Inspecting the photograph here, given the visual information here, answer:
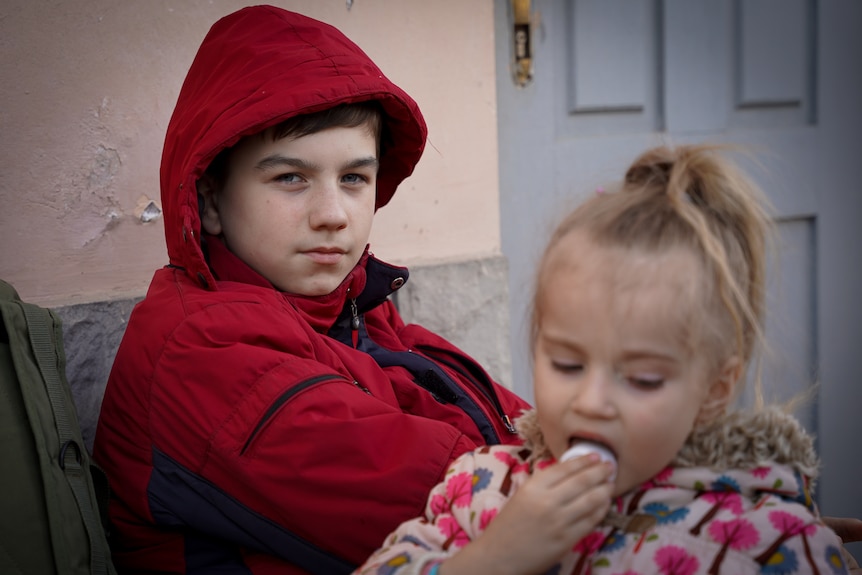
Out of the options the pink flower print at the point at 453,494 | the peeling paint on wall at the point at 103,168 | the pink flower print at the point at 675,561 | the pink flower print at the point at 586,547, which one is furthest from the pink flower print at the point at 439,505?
the peeling paint on wall at the point at 103,168

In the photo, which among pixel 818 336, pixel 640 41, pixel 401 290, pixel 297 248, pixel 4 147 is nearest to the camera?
pixel 297 248

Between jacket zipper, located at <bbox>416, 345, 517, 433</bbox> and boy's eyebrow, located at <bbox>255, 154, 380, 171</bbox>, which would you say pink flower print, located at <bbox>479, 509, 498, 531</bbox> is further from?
boy's eyebrow, located at <bbox>255, 154, 380, 171</bbox>

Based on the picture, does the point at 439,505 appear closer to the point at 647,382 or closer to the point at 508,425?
the point at 647,382

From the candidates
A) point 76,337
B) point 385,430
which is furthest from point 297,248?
point 76,337

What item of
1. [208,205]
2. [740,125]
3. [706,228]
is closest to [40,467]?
[208,205]

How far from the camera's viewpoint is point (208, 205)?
1.79 meters

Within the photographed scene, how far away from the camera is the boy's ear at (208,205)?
1.78 meters

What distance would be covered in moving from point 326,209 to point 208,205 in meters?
0.27

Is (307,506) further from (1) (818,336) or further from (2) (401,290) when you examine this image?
(1) (818,336)

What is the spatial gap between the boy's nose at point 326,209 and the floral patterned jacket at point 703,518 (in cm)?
67

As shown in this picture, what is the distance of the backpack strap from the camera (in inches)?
57.0

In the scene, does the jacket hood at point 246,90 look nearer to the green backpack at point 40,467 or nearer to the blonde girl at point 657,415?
the green backpack at point 40,467

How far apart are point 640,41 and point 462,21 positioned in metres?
0.71

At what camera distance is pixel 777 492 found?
1.12m
